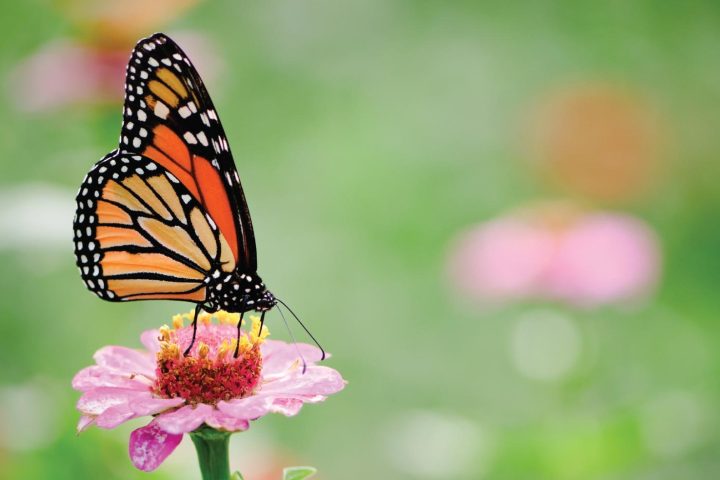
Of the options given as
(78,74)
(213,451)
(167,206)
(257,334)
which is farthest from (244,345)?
(78,74)

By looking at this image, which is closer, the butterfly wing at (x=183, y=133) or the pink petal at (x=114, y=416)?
the pink petal at (x=114, y=416)

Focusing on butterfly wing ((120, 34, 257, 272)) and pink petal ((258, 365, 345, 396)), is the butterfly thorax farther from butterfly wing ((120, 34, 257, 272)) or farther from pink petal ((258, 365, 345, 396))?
pink petal ((258, 365, 345, 396))

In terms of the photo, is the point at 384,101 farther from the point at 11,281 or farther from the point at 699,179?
the point at 11,281

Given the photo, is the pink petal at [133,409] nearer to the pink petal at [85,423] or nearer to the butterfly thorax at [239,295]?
the pink petal at [85,423]

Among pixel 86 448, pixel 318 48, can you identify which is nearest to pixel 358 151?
pixel 318 48

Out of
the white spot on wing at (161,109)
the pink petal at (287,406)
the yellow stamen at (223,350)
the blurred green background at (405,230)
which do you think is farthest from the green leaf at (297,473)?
the blurred green background at (405,230)

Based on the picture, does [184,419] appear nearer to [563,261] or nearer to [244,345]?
[244,345]
